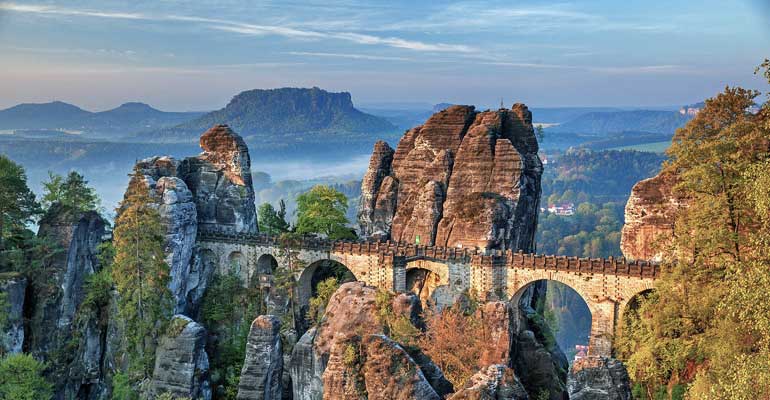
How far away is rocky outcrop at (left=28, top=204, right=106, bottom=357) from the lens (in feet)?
146

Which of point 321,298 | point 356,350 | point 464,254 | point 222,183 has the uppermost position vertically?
point 222,183

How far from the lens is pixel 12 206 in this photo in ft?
151

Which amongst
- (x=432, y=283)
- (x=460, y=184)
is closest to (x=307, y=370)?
(x=432, y=283)

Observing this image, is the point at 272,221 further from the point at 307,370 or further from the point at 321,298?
the point at 307,370

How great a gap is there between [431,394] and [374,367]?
1.17m

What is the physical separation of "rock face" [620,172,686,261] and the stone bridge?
1.88 meters

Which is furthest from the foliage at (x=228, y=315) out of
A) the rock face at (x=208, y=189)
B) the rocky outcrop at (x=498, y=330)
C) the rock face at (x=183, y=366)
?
the rocky outcrop at (x=498, y=330)

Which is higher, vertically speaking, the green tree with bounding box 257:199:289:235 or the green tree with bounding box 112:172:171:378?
the green tree with bounding box 257:199:289:235

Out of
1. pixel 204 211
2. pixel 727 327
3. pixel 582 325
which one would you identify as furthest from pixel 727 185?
pixel 582 325

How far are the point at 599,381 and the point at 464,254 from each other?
98.4 ft

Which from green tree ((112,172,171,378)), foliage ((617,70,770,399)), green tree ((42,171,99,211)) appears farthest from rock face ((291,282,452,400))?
green tree ((42,171,99,211))

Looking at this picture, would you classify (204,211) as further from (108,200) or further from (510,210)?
(108,200)

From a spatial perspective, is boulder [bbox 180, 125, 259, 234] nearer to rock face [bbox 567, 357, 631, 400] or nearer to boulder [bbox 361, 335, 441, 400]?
boulder [bbox 361, 335, 441, 400]

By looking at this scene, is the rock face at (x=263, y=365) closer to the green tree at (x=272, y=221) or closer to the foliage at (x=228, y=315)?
the foliage at (x=228, y=315)
